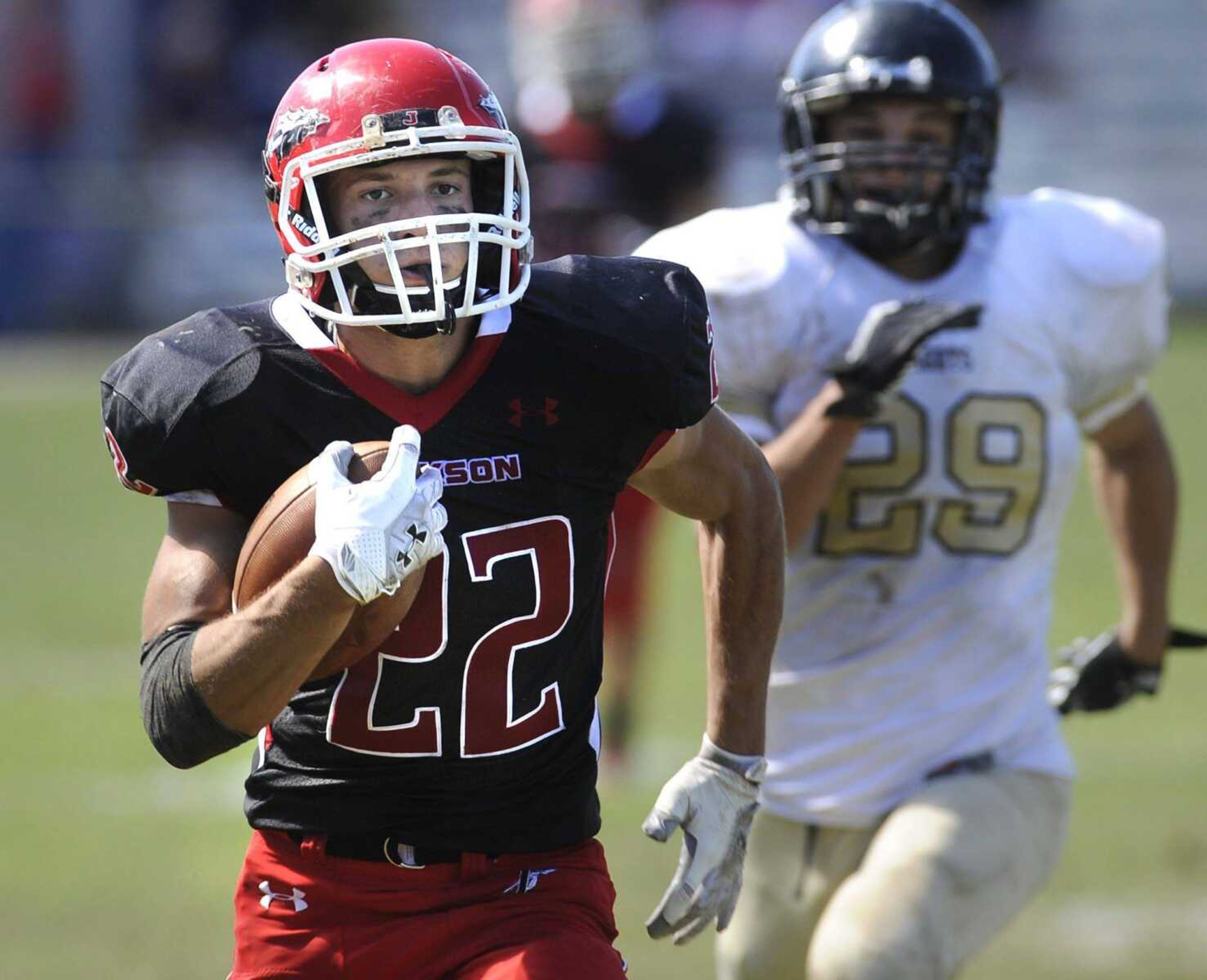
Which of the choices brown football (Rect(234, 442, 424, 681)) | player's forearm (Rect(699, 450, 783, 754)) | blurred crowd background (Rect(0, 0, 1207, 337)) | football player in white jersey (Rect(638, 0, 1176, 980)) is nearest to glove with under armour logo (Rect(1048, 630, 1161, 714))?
football player in white jersey (Rect(638, 0, 1176, 980))

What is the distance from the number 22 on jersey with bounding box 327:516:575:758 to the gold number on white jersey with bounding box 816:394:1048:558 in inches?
38.8

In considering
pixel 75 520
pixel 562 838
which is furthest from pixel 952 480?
pixel 75 520

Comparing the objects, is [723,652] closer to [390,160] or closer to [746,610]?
[746,610]

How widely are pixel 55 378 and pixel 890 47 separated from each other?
12.2m

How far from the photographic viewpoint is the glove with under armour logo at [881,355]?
3.47 metres

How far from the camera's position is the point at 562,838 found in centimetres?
290

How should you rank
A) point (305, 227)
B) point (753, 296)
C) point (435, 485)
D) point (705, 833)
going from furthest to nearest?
point (753, 296)
point (705, 833)
point (305, 227)
point (435, 485)

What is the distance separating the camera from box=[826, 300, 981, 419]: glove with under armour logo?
3.47 metres

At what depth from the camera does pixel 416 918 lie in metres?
2.81

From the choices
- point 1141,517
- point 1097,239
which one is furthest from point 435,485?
point 1141,517

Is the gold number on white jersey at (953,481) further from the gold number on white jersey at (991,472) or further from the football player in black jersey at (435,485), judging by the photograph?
the football player in black jersey at (435,485)

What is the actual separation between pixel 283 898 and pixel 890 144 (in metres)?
1.77

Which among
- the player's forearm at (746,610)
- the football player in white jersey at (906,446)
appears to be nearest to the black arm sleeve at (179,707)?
the player's forearm at (746,610)

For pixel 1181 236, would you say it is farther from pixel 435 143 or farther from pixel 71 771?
pixel 435 143
